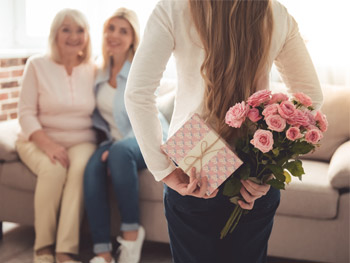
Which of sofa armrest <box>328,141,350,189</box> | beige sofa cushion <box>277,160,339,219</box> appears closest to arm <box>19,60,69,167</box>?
beige sofa cushion <box>277,160,339,219</box>

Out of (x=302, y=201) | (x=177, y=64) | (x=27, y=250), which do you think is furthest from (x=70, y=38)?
(x=177, y=64)

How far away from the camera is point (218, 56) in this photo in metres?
1.11

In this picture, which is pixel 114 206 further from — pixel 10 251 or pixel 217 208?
pixel 217 208

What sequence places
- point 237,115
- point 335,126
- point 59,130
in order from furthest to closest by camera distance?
point 335,126 → point 59,130 → point 237,115

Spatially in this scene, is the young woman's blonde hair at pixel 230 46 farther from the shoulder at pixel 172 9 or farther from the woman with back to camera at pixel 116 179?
the woman with back to camera at pixel 116 179

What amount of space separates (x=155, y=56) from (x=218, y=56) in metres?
0.15

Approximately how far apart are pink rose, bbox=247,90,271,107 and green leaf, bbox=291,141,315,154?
0.14 metres

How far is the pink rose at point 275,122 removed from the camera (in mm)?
1086

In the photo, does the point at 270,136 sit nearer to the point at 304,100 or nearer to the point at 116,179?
the point at 304,100

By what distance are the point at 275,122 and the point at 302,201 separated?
1383mm

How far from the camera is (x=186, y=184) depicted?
1.17 metres

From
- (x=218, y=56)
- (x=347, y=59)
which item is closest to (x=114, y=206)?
(x=218, y=56)

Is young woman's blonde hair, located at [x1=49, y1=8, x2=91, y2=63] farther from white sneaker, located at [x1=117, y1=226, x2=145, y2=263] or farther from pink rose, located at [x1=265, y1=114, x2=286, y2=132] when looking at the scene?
pink rose, located at [x1=265, y1=114, x2=286, y2=132]

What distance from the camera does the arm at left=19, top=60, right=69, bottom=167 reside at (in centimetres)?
260
